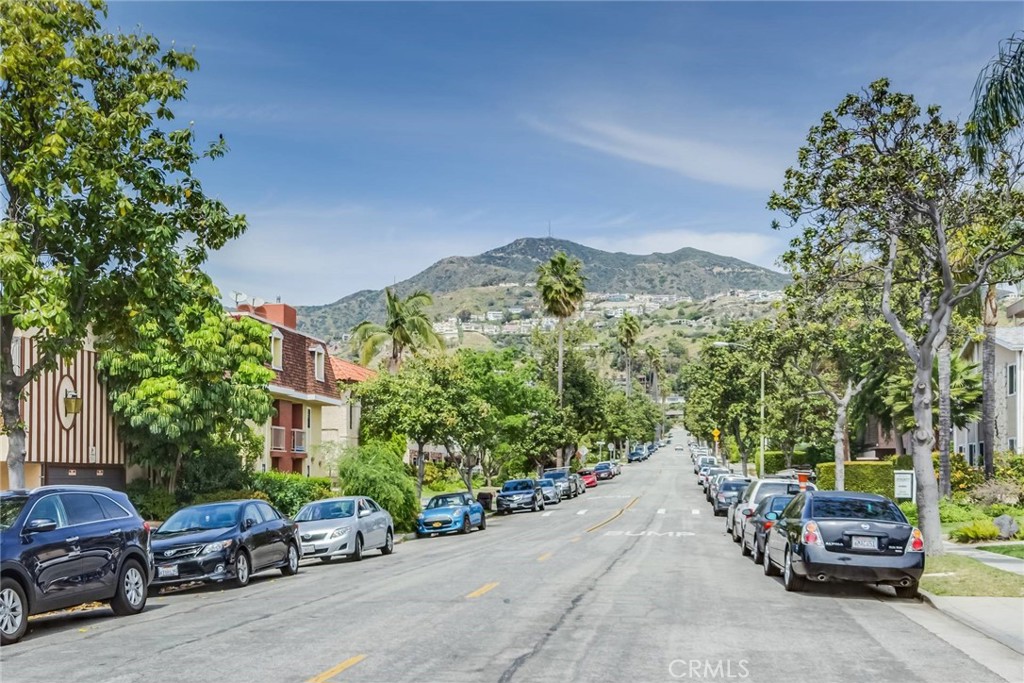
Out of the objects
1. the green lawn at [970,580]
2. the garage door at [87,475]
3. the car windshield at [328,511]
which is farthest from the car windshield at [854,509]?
the garage door at [87,475]

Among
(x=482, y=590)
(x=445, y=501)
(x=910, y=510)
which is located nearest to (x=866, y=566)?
(x=482, y=590)

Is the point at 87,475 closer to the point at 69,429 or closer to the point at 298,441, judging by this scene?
the point at 69,429

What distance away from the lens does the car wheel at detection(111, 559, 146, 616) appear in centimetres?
1518

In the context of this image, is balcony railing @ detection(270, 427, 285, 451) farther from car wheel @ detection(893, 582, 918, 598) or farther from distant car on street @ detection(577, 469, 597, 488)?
distant car on street @ detection(577, 469, 597, 488)

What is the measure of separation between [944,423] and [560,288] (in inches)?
1709

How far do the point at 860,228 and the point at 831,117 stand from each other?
2472 mm

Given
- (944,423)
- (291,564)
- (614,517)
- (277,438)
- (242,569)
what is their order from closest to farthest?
1. (242,569)
2. (291,564)
3. (944,423)
4. (614,517)
5. (277,438)

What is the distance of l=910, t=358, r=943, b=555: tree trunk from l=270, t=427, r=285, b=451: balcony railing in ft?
99.5

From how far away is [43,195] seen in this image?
17.6m

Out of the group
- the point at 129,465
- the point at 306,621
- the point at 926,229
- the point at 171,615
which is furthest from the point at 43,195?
the point at 129,465

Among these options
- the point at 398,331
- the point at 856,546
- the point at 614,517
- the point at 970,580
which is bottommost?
the point at 614,517

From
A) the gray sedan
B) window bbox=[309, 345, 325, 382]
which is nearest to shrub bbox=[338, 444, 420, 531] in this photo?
the gray sedan

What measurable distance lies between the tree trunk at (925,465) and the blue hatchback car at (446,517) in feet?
57.9

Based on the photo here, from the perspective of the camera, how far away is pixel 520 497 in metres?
52.7
